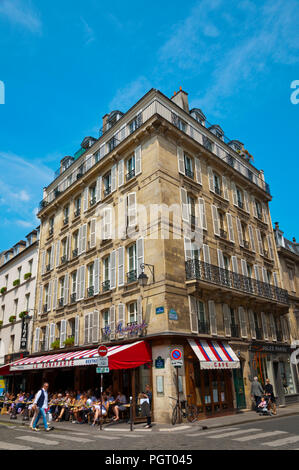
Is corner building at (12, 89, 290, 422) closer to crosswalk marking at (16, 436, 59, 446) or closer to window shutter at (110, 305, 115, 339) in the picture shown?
window shutter at (110, 305, 115, 339)

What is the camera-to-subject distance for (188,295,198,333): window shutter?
15.1m

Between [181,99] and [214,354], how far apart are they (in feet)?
48.2

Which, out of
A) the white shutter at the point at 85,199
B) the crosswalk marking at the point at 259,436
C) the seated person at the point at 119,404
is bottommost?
the crosswalk marking at the point at 259,436

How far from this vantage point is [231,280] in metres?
18.2

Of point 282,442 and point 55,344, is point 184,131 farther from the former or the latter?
point 282,442

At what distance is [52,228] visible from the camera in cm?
2505

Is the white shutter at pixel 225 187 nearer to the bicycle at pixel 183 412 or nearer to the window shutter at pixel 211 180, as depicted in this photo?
the window shutter at pixel 211 180

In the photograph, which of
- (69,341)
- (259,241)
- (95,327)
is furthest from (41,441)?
(259,241)

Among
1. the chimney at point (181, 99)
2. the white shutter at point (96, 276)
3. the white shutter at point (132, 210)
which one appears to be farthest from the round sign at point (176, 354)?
the chimney at point (181, 99)

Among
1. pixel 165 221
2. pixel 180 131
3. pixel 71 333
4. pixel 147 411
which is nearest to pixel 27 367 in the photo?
pixel 71 333

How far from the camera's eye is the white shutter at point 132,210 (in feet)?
56.9

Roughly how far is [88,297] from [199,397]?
7532 mm

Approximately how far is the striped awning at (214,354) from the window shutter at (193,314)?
0.50 meters

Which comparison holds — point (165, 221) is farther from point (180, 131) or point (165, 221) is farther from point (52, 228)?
point (52, 228)
